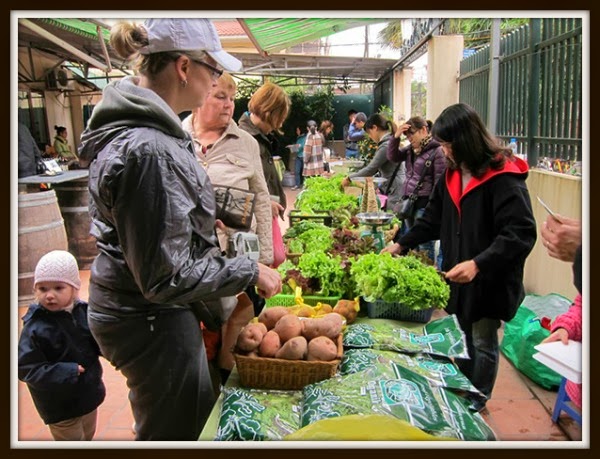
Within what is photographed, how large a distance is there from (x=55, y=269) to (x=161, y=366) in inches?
37.6

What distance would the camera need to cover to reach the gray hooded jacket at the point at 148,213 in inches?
59.2

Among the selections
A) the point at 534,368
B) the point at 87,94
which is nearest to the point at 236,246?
the point at 534,368

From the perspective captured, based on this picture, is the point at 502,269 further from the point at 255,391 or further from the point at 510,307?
the point at 255,391

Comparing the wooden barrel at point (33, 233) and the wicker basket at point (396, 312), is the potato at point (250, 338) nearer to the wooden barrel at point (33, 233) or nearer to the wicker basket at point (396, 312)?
the wicker basket at point (396, 312)

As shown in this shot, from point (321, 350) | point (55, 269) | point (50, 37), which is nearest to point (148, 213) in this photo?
point (321, 350)

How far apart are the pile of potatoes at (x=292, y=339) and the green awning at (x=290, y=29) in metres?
4.81

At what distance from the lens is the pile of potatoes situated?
1.93m

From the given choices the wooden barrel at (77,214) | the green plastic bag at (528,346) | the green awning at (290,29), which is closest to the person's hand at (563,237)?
the green plastic bag at (528,346)

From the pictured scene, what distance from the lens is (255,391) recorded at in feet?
6.20

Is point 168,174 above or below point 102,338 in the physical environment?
above

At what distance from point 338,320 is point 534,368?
2350mm

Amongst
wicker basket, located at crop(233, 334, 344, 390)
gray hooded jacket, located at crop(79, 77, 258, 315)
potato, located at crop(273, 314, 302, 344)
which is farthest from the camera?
potato, located at crop(273, 314, 302, 344)

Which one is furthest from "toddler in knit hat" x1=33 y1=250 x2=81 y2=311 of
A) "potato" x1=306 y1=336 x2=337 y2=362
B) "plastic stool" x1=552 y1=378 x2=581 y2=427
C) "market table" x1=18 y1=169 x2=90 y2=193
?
"market table" x1=18 y1=169 x2=90 y2=193

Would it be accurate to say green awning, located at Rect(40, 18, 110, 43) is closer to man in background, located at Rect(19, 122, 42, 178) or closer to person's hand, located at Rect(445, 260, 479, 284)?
man in background, located at Rect(19, 122, 42, 178)
